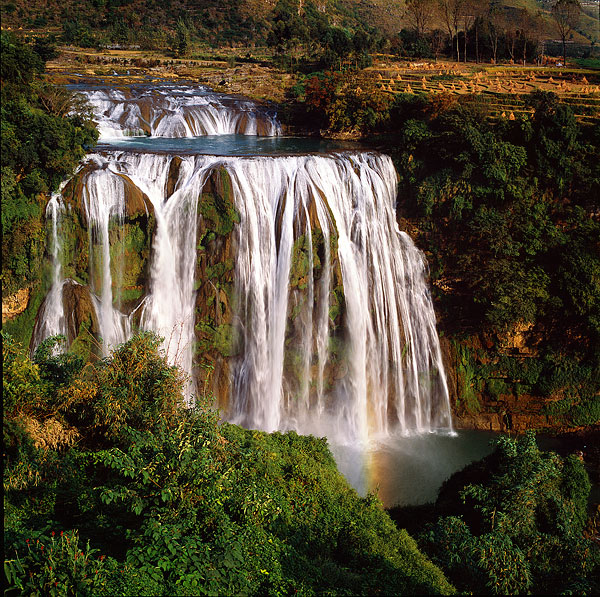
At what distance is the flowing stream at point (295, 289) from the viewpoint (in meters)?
14.8

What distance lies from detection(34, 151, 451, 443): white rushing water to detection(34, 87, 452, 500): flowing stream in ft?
0.10

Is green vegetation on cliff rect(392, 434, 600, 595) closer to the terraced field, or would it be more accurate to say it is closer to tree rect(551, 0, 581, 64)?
the terraced field

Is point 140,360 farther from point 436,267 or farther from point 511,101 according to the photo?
point 511,101

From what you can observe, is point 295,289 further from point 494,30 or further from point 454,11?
point 454,11

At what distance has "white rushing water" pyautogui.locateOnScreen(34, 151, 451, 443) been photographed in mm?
15062

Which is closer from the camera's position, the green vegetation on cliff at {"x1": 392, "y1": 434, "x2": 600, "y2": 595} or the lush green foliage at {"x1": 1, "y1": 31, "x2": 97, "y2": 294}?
the green vegetation on cliff at {"x1": 392, "y1": 434, "x2": 600, "y2": 595}

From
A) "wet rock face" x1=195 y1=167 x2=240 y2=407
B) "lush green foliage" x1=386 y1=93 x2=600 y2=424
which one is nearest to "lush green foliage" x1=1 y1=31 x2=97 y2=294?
"wet rock face" x1=195 y1=167 x2=240 y2=407

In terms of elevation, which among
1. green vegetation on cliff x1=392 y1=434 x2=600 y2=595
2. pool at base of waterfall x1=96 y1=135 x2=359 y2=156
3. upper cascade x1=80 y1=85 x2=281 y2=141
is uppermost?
upper cascade x1=80 y1=85 x2=281 y2=141

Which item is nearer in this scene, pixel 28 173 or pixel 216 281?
pixel 28 173

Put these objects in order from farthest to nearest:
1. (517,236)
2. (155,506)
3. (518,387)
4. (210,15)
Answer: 1. (210,15)
2. (517,236)
3. (518,387)
4. (155,506)

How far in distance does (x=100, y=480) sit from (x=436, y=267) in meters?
12.0

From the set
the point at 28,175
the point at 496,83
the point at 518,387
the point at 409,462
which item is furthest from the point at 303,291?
the point at 496,83

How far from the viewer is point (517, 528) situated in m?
9.57

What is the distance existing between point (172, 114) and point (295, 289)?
10.6m
